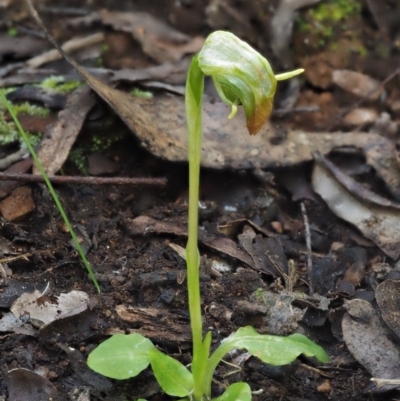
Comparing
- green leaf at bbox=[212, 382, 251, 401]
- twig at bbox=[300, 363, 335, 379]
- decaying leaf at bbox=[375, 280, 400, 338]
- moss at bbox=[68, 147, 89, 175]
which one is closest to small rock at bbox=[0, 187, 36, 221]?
moss at bbox=[68, 147, 89, 175]

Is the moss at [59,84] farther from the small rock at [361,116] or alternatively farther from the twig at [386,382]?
the twig at [386,382]

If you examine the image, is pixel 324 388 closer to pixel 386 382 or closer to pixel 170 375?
pixel 386 382

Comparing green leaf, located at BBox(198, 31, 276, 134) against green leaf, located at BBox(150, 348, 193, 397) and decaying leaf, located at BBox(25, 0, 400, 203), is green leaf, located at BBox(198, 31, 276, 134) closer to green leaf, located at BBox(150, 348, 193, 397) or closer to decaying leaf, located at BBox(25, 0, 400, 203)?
green leaf, located at BBox(150, 348, 193, 397)

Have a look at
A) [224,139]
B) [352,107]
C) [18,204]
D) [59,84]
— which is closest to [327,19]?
[352,107]

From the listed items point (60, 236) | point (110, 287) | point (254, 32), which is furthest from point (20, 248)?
point (254, 32)

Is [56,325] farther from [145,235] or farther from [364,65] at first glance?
[364,65]

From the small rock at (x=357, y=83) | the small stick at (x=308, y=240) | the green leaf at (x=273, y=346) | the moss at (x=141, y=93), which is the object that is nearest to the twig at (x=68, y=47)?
the moss at (x=141, y=93)
